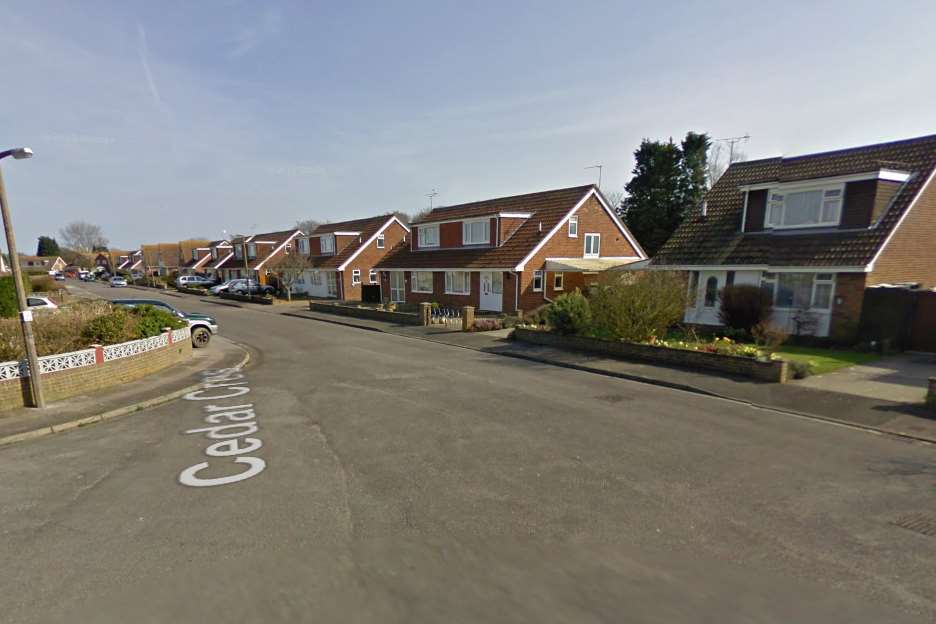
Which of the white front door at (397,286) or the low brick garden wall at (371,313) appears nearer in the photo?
the low brick garden wall at (371,313)

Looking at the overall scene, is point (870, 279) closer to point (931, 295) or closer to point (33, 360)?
point (931, 295)

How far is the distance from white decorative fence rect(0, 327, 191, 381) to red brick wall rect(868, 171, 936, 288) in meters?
21.3

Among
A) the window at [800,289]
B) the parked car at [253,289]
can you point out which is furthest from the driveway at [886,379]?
the parked car at [253,289]

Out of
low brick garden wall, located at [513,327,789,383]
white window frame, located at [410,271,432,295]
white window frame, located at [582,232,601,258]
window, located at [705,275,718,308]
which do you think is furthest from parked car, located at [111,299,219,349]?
window, located at [705,275,718,308]

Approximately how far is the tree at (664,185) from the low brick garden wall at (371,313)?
887 inches

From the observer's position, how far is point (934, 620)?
3375 mm

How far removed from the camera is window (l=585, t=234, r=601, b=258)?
84.6 ft

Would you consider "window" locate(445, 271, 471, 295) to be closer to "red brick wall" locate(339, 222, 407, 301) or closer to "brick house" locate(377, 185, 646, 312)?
"brick house" locate(377, 185, 646, 312)

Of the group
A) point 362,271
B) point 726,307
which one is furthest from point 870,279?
point 362,271

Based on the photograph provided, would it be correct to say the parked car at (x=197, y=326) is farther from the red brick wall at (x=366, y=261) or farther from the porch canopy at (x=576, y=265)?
the red brick wall at (x=366, y=261)

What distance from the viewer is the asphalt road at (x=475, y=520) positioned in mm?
3586

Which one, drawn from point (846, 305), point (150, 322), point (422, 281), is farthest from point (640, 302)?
point (422, 281)

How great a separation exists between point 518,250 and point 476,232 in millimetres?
4134

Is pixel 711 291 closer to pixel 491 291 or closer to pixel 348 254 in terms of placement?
pixel 491 291
